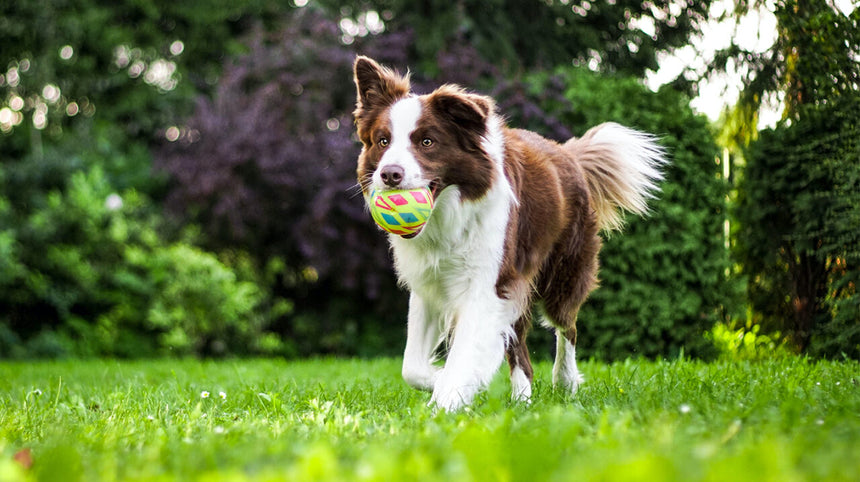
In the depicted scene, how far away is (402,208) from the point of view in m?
3.65

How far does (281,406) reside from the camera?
3.63 meters

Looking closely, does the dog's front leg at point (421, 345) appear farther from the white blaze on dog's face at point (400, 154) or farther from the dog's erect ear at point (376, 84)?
the dog's erect ear at point (376, 84)

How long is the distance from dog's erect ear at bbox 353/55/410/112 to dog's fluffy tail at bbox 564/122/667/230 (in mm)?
1507

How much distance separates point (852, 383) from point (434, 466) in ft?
8.93

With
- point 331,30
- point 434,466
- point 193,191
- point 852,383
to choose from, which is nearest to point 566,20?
point 331,30

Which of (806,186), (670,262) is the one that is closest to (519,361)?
(670,262)

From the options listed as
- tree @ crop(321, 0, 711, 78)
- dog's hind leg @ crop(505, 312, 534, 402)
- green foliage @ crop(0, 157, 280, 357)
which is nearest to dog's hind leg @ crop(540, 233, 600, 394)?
dog's hind leg @ crop(505, 312, 534, 402)

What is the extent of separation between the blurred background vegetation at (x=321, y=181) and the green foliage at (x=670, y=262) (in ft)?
0.07

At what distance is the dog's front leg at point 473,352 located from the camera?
3.71 m

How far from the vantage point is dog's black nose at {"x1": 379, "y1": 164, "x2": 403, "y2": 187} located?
366cm

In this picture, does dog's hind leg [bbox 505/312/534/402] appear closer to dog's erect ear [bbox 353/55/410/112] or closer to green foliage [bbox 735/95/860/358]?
dog's erect ear [bbox 353/55/410/112]

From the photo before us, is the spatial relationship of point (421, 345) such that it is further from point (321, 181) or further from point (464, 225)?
point (321, 181)

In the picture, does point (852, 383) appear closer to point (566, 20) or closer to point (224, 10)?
point (566, 20)

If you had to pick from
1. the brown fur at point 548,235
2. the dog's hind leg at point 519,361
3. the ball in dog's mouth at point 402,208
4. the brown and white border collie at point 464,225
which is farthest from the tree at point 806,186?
the ball in dog's mouth at point 402,208
